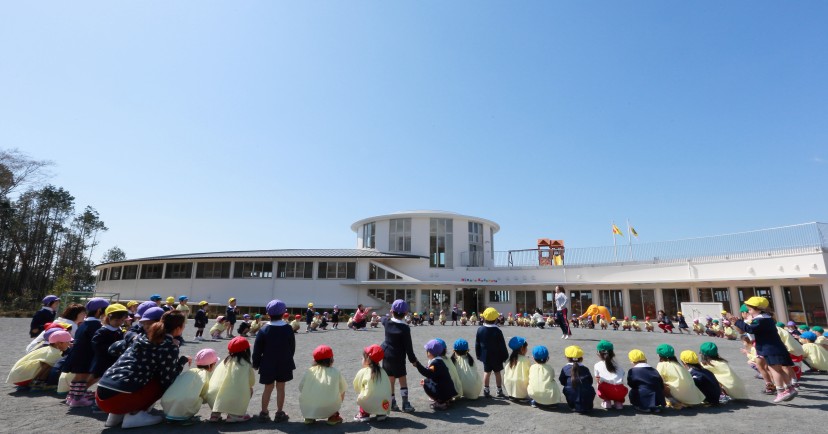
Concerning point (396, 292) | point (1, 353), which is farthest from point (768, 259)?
point (1, 353)

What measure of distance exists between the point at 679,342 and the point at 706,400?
10950 millimetres

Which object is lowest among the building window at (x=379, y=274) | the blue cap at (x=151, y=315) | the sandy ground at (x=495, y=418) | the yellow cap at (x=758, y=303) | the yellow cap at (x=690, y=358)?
the sandy ground at (x=495, y=418)

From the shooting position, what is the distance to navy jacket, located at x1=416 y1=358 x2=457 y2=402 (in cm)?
574

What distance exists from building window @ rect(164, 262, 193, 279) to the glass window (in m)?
12.3

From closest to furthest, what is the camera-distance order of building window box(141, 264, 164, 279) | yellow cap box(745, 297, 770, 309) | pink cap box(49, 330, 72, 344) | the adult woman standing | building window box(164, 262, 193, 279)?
yellow cap box(745, 297, 770, 309) < pink cap box(49, 330, 72, 344) < the adult woman standing < building window box(164, 262, 193, 279) < building window box(141, 264, 164, 279)

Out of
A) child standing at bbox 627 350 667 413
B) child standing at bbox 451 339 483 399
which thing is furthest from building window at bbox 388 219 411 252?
child standing at bbox 627 350 667 413

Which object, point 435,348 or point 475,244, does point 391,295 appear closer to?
point 475,244

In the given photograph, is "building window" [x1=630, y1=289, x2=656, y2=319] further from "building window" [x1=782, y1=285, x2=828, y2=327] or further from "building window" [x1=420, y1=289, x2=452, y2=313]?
"building window" [x1=420, y1=289, x2=452, y2=313]

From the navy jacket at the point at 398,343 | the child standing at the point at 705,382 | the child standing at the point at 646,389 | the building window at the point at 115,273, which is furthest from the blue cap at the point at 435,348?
the building window at the point at 115,273

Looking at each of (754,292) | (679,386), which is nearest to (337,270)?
(679,386)

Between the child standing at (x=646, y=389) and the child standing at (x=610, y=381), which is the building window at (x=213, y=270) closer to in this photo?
the child standing at (x=610, y=381)

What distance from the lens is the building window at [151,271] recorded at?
35.6m

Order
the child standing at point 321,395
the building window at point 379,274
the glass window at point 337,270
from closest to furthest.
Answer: the child standing at point 321,395 → the building window at point 379,274 → the glass window at point 337,270

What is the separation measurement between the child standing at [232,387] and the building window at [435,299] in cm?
2607
